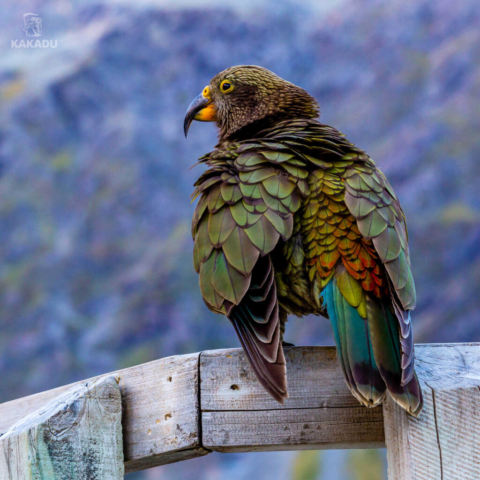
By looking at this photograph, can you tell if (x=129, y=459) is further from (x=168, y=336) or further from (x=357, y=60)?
(x=357, y=60)

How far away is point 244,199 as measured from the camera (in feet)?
4.41

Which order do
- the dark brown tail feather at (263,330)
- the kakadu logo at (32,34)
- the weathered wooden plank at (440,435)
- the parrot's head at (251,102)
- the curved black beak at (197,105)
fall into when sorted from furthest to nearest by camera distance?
the kakadu logo at (32,34) < the curved black beak at (197,105) < the parrot's head at (251,102) < the dark brown tail feather at (263,330) < the weathered wooden plank at (440,435)

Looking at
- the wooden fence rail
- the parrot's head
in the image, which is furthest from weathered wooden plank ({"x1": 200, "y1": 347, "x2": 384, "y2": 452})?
the parrot's head

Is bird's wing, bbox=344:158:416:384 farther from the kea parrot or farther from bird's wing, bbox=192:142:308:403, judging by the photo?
bird's wing, bbox=192:142:308:403

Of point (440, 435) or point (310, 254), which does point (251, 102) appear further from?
point (440, 435)

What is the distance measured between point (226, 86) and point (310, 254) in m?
0.98

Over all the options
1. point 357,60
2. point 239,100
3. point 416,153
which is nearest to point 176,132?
point 357,60

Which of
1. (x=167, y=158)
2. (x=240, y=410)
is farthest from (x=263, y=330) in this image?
(x=167, y=158)

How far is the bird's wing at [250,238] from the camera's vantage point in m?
1.16

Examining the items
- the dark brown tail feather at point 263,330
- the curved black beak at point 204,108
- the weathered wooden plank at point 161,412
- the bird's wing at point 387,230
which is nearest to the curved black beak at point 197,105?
the curved black beak at point 204,108

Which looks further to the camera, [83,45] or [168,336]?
[83,45]

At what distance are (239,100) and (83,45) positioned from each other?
2.97 metres

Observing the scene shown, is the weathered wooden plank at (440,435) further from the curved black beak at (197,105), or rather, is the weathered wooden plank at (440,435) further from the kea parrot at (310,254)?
the curved black beak at (197,105)

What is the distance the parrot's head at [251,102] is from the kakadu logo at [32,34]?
9.39 feet
